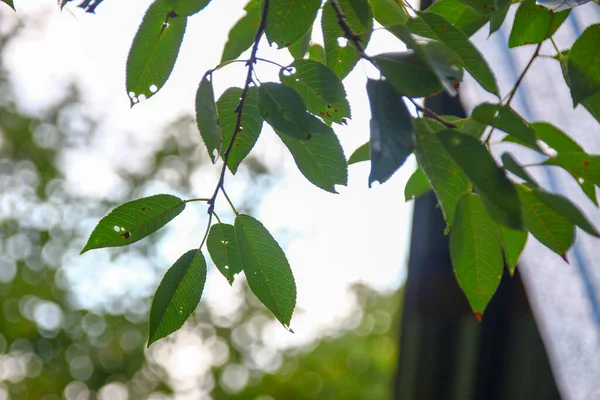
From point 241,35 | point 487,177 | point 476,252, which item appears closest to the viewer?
point 487,177

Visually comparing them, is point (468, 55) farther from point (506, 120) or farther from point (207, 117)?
point (207, 117)

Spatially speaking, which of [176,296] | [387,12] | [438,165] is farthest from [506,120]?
[176,296]

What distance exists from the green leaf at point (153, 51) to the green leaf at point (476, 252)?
228 mm

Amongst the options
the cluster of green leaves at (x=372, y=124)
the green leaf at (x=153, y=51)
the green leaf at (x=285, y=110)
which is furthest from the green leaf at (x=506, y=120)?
the green leaf at (x=153, y=51)

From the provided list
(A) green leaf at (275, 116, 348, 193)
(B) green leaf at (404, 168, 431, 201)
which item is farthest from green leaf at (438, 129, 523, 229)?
(B) green leaf at (404, 168, 431, 201)

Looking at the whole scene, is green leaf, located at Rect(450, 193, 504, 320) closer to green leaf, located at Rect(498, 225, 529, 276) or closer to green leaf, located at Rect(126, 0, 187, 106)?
green leaf, located at Rect(498, 225, 529, 276)

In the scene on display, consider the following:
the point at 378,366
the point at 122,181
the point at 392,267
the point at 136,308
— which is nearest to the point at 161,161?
the point at 122,181

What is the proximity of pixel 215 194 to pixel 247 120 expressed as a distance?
0.19ft

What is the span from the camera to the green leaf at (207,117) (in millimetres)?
422

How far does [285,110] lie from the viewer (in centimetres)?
40

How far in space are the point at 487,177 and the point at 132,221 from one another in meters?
0.25

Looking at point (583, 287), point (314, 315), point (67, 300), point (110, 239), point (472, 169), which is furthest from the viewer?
point (314, 315)

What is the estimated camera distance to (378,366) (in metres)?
7.71

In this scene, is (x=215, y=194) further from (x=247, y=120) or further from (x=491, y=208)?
(x=491, y=208)
